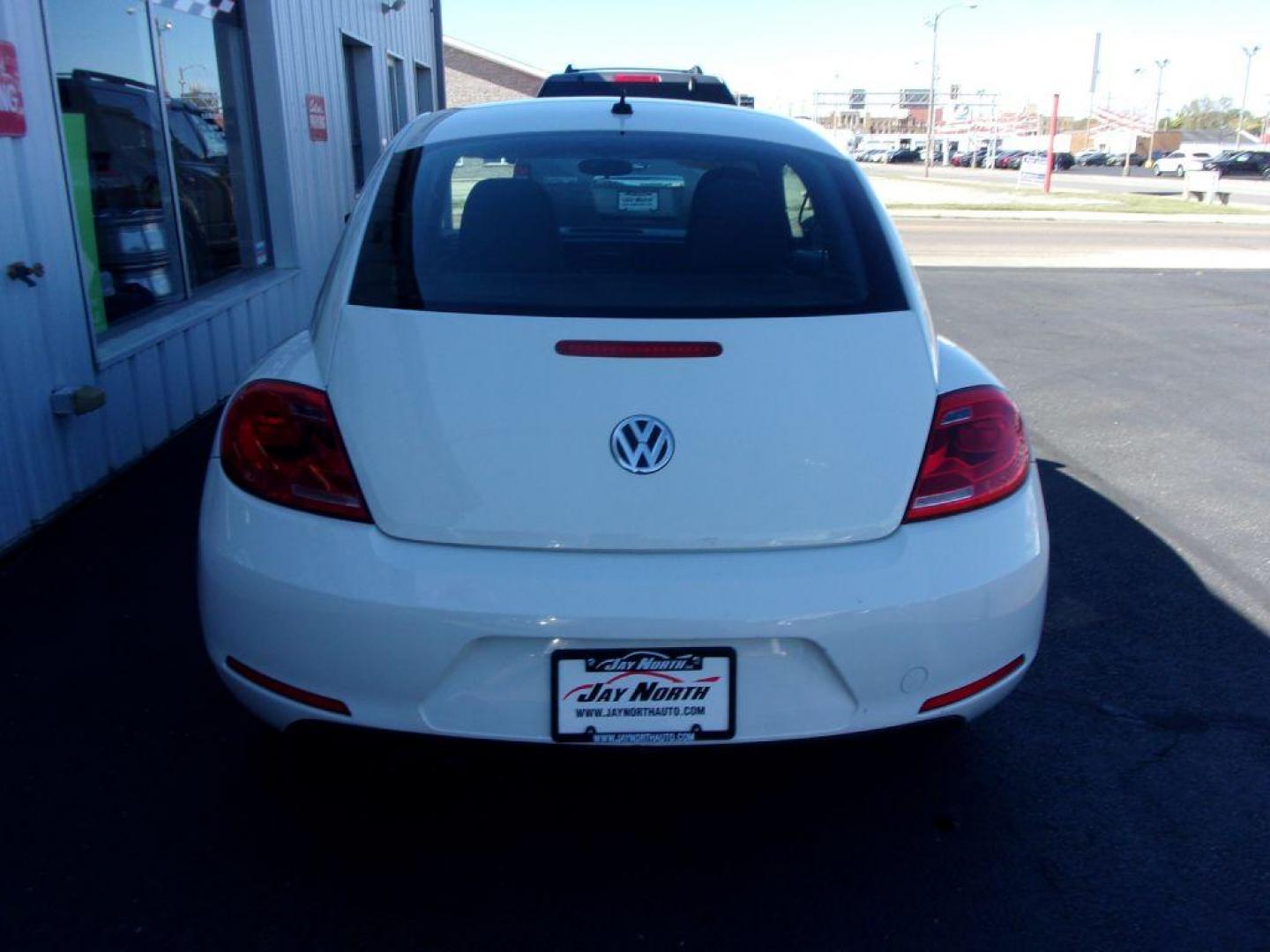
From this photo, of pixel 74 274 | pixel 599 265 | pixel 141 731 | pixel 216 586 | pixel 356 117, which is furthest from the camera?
pixel 356 117

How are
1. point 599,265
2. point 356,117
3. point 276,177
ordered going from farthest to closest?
point 356,117 → point 276,177 → point 599,265

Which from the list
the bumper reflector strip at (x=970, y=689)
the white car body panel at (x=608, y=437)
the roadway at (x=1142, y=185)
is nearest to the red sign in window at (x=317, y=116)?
the white car body panel at (x=608, y=437)

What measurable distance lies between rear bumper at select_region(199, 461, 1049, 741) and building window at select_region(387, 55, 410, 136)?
Answer: 11645mm

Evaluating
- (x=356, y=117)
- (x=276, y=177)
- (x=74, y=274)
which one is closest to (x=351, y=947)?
(x=74, y=274)

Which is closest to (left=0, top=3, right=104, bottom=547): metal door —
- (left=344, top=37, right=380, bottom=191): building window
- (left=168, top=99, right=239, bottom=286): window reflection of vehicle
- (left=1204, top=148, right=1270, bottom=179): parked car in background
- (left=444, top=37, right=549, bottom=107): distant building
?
(left=168, top=99, right=239, bottom=286): window reflection of vehicle

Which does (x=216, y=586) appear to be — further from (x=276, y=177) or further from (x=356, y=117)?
(x=356, y=117)

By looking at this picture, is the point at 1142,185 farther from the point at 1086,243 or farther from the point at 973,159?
the point at 973,159

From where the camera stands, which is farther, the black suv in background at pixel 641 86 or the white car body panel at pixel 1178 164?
the white car body panel at pixel 1178 164

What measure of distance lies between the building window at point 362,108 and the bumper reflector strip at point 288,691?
32.2 ft

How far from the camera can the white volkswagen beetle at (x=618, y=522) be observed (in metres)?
2.21

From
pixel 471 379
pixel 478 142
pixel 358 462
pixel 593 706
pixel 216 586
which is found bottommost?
pixel 593 706

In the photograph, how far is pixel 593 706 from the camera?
2.25 meters

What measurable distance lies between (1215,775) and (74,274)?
4.60 meters

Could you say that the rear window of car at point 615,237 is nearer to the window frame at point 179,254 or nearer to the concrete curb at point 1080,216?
the window frame at point 179,254
